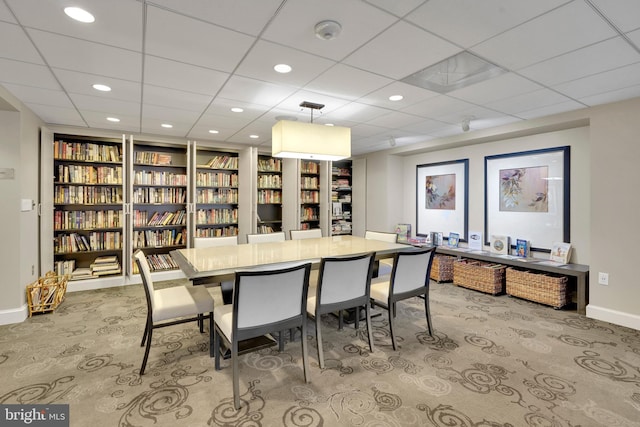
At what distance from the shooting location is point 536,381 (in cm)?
231

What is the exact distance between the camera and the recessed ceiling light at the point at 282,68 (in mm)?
2484

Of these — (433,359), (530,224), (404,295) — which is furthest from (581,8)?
(530,224)

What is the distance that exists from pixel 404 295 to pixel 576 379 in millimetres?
1346

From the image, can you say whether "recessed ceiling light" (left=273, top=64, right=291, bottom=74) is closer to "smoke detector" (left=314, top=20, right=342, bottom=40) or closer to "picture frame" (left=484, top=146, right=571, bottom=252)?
"smoke detector" (left=314, top=20, right=342, bottom=40)

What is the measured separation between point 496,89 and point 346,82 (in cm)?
145

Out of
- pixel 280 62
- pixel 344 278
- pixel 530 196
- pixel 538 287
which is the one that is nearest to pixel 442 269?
pixel 538 287

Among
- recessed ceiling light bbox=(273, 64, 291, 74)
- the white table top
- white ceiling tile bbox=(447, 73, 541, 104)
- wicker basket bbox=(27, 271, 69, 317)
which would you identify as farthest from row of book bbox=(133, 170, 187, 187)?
white ceiling tile bbox=(447, 73, 541, 104)

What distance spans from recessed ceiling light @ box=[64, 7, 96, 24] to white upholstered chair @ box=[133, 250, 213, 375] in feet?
5.30

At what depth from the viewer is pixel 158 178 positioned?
17.1 feet

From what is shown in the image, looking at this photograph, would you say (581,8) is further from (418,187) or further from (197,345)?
(418,187)

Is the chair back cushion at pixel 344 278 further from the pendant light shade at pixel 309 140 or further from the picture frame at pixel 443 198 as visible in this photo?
the picture frame at pixel 443 198

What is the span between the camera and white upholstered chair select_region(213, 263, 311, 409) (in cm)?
200

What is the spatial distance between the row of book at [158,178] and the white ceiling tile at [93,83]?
2.06 metres

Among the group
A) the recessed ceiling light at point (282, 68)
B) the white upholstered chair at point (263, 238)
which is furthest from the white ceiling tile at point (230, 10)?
the white upholstered chair at point (263, 238)
